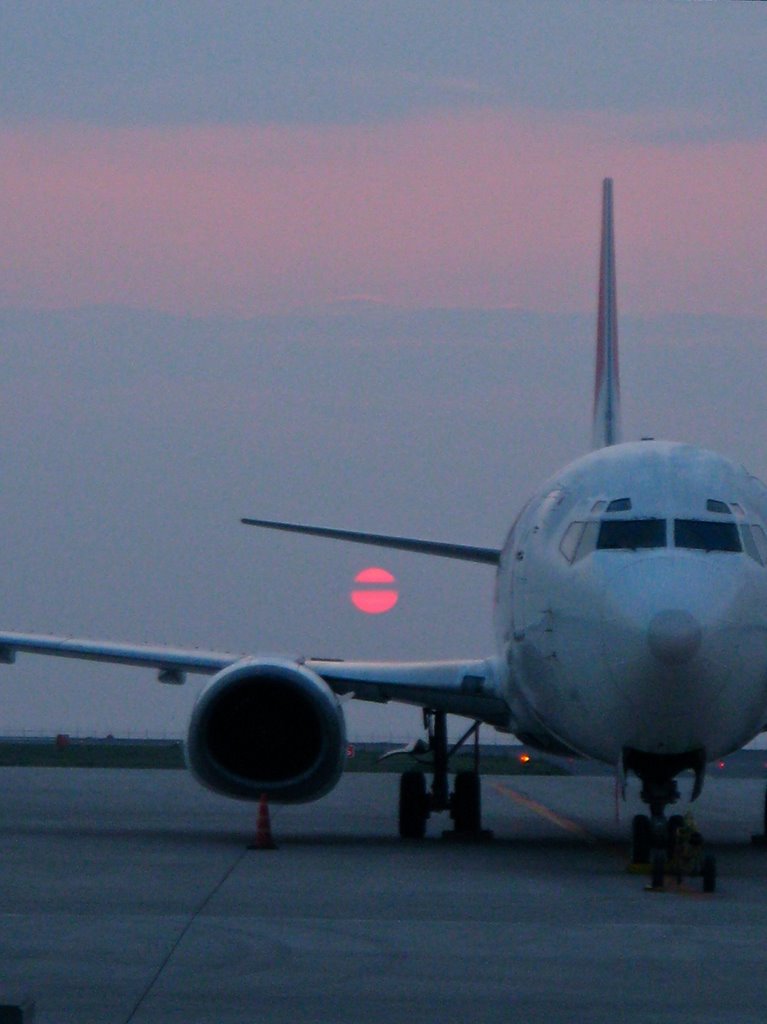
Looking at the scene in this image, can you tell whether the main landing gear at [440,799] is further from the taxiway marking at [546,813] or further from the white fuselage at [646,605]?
the white fuselage at [646,605]

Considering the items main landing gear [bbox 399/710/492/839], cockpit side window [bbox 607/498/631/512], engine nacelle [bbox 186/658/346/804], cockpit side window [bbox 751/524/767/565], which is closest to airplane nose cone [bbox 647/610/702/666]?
cockpit side window [bbox 607/498/631/512]

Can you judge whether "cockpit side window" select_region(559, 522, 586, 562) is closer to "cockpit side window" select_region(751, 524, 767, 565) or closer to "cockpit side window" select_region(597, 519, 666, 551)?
"cockpit side window" select_region(597, 519, 666, 551)

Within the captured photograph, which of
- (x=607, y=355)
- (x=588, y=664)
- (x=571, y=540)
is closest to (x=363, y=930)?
(x=588, y=664)

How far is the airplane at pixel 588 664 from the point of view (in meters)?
13.7

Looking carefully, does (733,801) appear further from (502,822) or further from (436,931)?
(436,931)

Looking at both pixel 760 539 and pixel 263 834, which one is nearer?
pixel 760 539

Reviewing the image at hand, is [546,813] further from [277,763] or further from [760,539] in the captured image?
[760,539]

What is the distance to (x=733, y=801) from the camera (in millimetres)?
29281

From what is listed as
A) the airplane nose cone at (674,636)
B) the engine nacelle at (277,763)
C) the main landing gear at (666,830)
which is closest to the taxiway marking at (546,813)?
the engine nacelle at (277,763)

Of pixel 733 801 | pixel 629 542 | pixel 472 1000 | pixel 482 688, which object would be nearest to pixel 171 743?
→ pixel 733 801

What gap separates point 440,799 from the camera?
19.3 m

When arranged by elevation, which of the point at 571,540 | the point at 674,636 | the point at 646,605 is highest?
the point at 571,540

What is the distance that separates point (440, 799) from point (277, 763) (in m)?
2.30

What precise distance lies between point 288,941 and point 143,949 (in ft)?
2.83
